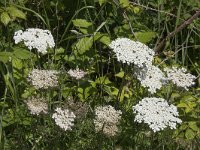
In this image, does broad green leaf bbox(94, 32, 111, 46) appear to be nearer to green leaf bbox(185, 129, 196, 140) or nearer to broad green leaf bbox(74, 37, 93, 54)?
broad green leaf bbox(74, 37, 93, 54)

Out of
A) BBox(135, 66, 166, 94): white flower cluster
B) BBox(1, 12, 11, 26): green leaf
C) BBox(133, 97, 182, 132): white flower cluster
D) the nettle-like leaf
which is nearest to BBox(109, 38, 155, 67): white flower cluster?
BBox(135, 66, 166, 94): white flower cluster

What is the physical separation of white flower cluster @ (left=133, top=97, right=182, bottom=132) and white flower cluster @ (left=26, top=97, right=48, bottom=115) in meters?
0.40

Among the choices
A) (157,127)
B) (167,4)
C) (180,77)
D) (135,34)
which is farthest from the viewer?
(167,4)

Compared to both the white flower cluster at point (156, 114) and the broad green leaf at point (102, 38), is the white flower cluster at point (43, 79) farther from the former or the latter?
the broad green leaf at point (102, 38)

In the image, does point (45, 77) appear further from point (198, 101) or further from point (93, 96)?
point (198, 101)

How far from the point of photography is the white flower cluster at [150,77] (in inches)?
96.5

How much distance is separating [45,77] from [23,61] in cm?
62

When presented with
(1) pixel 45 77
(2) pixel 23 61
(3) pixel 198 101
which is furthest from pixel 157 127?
(2) pixel 23 61

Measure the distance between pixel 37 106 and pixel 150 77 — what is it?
611mm

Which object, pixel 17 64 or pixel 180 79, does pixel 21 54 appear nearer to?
pixel 17 64

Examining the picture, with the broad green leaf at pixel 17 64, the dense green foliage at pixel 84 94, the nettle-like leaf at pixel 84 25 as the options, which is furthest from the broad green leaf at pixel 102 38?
the broad green leaf at pixel 17 64

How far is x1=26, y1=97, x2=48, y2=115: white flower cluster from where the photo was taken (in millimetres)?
2217

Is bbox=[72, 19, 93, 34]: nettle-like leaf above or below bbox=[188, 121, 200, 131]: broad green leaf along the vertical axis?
above

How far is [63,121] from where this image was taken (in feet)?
7.31
